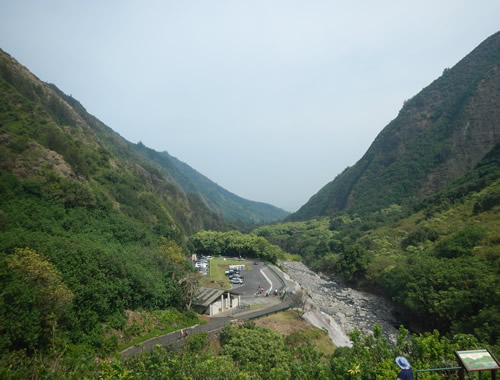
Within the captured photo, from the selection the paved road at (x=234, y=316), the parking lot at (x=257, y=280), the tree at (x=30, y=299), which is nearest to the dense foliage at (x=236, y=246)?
the parking lot at (x=257, y=280)

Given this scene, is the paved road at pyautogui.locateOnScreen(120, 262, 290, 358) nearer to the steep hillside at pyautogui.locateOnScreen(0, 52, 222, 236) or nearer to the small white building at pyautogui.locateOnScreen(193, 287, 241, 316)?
the small white building at pyautogui.locateOnScreen(193, 287, 241, 316)

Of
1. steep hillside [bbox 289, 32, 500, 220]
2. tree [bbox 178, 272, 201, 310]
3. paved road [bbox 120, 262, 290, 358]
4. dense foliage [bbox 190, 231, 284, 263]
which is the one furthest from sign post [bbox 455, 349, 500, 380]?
steep hillside [bbox 289, 32, 500, 220]

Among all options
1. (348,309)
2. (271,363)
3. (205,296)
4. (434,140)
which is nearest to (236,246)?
(348,309)

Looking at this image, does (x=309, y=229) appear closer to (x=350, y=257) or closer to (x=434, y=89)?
(x=350, y=257)

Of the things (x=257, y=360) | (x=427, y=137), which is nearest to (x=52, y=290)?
(x=257, y=360)

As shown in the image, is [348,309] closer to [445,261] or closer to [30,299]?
[445,261]
